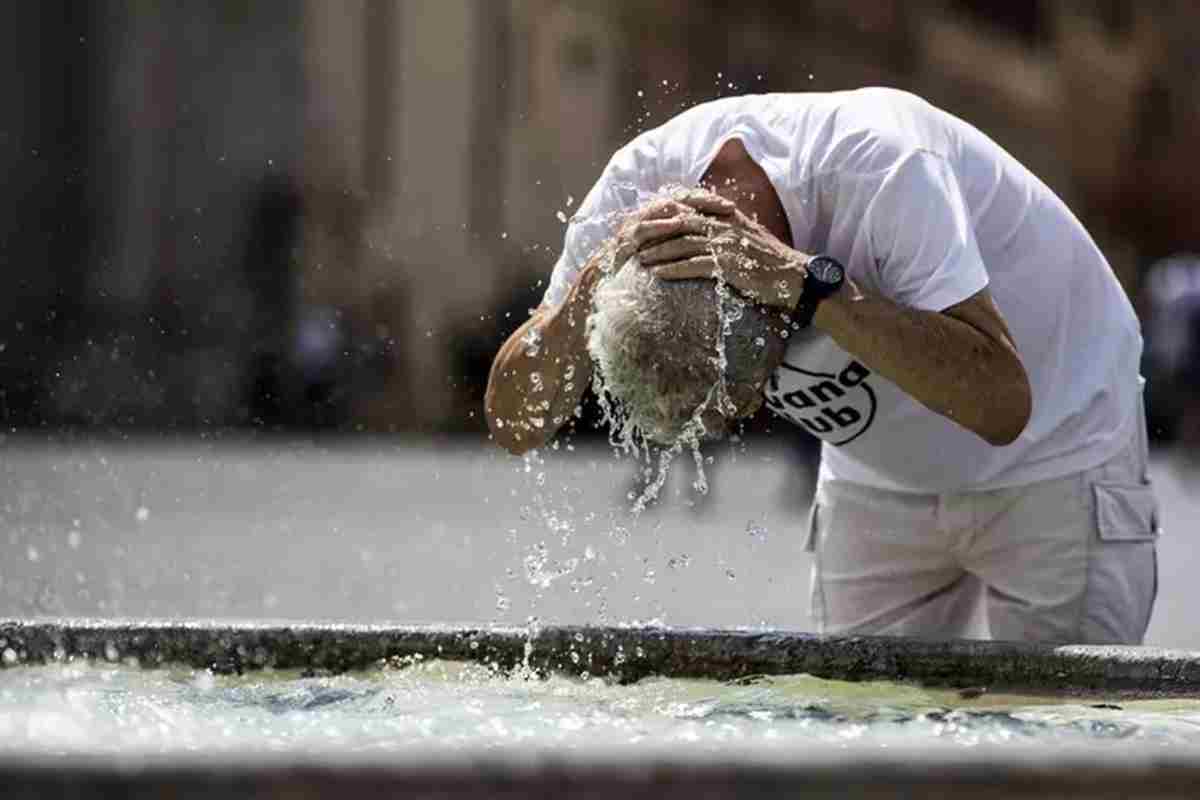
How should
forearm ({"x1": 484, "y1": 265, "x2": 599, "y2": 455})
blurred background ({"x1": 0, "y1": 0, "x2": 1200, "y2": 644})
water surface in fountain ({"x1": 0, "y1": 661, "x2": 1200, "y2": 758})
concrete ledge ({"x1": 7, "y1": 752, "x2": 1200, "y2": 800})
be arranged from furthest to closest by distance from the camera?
blurred background ({"x1": 0, "y1": 0, "x2": 1200, "y2": 644})
forearm ({"x1": 484, "y1": 265, "x2": 599, "y2": 455})
water surface in fountain ({"x1": 0, "y1": 661, "x2": 1200, "y2": 758})
concrete ledge ({"x1": 7, "y1": 752, "x2": 1200, "y2": 800})

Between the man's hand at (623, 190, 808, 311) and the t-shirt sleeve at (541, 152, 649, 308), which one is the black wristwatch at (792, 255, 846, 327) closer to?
the man's hand at (623, 190, 808, 311)

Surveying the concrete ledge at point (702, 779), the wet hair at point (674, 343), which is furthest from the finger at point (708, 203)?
the concrete ledge at point (702, 779)

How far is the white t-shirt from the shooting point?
11.3 ft

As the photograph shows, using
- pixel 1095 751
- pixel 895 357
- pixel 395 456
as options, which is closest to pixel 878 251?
pixel 895 357

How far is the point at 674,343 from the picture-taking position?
11.1 feet

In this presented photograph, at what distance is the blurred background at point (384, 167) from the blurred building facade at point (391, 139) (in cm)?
4

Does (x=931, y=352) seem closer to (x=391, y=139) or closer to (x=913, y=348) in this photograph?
(x=913, y=348)

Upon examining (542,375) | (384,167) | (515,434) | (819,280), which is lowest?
(384,167)

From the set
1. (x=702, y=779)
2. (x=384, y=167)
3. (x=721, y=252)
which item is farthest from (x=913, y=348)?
(x=384, y=167)

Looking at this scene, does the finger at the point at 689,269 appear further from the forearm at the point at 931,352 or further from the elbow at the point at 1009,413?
the elbow at the point at 1009,413

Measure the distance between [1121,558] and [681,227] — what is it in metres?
0.93

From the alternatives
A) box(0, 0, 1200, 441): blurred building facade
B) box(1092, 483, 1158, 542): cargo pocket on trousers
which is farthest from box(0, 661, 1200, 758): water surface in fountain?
box(0, 0, 1200, 441): blurred building facade

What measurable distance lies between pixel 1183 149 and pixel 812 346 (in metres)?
20.2

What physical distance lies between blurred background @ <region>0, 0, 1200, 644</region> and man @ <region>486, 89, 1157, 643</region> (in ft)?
42.5
